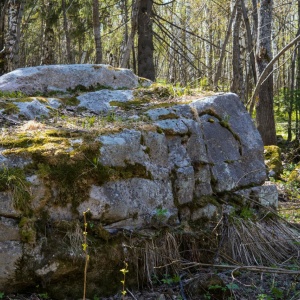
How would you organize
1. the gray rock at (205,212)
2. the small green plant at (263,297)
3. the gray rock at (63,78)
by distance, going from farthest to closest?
the gray rock at (63,78)
the gray rock at (205,212)
the small green plant at (263,297)

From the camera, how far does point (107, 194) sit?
3809 millimetres

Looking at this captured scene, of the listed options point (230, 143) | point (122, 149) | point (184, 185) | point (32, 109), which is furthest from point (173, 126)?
point (32, 109)

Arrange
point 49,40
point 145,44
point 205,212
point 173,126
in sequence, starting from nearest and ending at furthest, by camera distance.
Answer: point 205,212 → point 173,126 → point 145,44 → point 49,40

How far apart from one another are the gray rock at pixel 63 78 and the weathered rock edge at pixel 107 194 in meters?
1.31

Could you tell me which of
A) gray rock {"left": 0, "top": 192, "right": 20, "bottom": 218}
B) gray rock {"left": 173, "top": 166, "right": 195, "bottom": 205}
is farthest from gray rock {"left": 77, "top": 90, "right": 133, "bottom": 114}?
gray rock {"left": 0, "top": 192, "right": 20, "bottom": 218}

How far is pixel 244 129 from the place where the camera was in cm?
543

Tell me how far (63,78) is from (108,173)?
2366 millimetres

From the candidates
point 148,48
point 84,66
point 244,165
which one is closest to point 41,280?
point 244,165

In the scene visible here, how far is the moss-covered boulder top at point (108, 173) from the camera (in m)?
3.45

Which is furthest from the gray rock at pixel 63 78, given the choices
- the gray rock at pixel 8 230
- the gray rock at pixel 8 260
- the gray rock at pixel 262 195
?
the gray rock at pixel 8 260

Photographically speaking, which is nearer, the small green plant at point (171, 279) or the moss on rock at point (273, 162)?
the small green plant at point (171, 279)

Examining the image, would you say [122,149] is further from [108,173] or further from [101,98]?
[101,98]

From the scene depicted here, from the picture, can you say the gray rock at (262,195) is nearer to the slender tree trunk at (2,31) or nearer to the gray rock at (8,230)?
the gray rock at (8,230)

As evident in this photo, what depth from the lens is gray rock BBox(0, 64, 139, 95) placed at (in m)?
5.57
